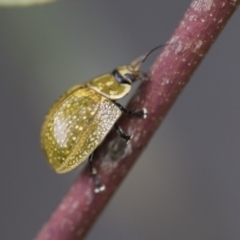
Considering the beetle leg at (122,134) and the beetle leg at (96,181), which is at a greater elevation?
the beetle leg at (122,134)

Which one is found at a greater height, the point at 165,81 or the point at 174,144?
the point at 174,144

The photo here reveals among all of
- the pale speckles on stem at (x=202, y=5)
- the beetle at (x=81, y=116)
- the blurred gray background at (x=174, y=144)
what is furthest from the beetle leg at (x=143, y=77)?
the blurred gray background at (x=174, y=144)

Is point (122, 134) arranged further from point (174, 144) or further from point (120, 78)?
point (174, 144)

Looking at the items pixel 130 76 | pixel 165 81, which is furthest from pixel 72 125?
pixel 165 81

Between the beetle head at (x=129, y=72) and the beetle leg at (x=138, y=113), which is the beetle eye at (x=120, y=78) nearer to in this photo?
the beetle head at (x=129, y=72)

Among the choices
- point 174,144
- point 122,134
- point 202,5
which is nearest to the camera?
point 202,5

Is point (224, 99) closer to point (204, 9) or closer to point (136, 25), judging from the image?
point (136, 25)
